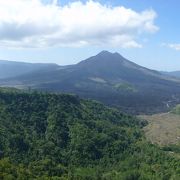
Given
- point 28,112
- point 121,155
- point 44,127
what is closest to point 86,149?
point 121,155

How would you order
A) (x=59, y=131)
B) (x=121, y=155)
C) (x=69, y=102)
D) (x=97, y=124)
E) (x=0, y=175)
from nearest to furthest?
(x=0, y=175) < (x=121, y=155) < (x=59, y=131) < (x=97, y=124) < (x=69, y=102)

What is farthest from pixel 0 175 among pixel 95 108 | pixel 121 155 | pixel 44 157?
pixel 95 108

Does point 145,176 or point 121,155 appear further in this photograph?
point 121,155

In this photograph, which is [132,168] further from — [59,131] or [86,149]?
[59,131]

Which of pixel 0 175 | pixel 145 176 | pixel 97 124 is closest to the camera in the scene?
pixel 0 175

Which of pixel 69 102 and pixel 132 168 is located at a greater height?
pixel 69 102

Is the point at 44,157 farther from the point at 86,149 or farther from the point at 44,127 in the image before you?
the point at 44,127
